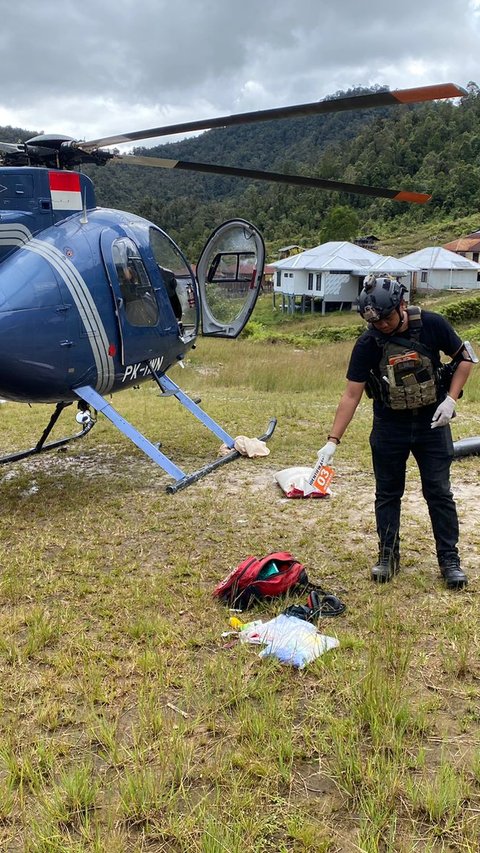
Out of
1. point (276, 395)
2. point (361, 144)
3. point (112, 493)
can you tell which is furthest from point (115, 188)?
point (112, 493)

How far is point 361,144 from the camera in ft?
310

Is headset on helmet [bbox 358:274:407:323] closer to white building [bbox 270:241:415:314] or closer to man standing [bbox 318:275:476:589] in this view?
man standing [bbox 318:275:476:589]

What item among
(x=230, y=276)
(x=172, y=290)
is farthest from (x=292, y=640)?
(x=230, y=276)

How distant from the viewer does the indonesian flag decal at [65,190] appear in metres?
6.03

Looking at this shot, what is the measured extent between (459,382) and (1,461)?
575 centimetres

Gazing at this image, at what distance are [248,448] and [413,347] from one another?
391 cm

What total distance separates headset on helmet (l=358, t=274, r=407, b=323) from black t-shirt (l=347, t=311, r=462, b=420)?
0.68 feet

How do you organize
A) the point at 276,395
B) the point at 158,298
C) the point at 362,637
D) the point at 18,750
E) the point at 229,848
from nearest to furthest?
the point at 229,848
the point at 18,750
the point at 362,637
the point at 158,298
the point at 276,395

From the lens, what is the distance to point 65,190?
20.0ft

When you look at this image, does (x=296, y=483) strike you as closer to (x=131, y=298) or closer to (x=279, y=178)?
(x=131, y=298)

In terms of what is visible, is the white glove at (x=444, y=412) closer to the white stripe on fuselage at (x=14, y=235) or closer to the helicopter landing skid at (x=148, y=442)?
the helicopter landing skid at (x=148, y=442)

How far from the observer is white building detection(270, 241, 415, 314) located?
1699 inches

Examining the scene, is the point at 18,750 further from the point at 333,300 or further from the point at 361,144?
the point at 361,144

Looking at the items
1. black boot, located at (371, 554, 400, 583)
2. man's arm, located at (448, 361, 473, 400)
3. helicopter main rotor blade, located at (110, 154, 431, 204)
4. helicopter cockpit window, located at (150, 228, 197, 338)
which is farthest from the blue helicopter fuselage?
man's arm, located at (448, 361, 473, 400)
